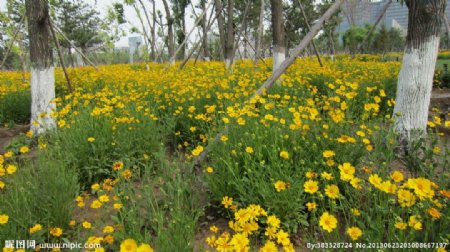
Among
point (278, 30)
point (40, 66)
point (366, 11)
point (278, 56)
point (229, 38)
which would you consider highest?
point (366, 11)

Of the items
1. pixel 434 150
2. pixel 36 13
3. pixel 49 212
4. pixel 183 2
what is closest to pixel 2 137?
pixel 36 13

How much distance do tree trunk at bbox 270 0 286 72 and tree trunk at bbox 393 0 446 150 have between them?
3.23 meters

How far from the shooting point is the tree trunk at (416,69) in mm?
3090

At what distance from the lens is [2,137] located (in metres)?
4.64

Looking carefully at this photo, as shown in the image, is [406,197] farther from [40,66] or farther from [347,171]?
[40,66]

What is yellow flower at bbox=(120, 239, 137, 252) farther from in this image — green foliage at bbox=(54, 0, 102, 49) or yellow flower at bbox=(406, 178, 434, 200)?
green foliage at bbox=(54, 0, 102, 49)

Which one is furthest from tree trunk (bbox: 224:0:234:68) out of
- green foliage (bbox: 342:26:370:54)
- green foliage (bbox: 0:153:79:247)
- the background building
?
green foliage (bbox: 342:26:370:54)

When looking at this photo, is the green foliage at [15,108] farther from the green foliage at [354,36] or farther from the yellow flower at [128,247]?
the green foliage at [354,36]

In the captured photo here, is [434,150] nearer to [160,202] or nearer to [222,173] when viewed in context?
[222,173]

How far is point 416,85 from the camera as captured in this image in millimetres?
3195

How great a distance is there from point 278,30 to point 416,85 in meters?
3.61

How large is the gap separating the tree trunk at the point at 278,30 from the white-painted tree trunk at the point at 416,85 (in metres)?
3.28

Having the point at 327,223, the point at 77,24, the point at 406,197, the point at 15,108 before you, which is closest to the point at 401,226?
the point at 406,197

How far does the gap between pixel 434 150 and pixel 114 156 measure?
304cm
